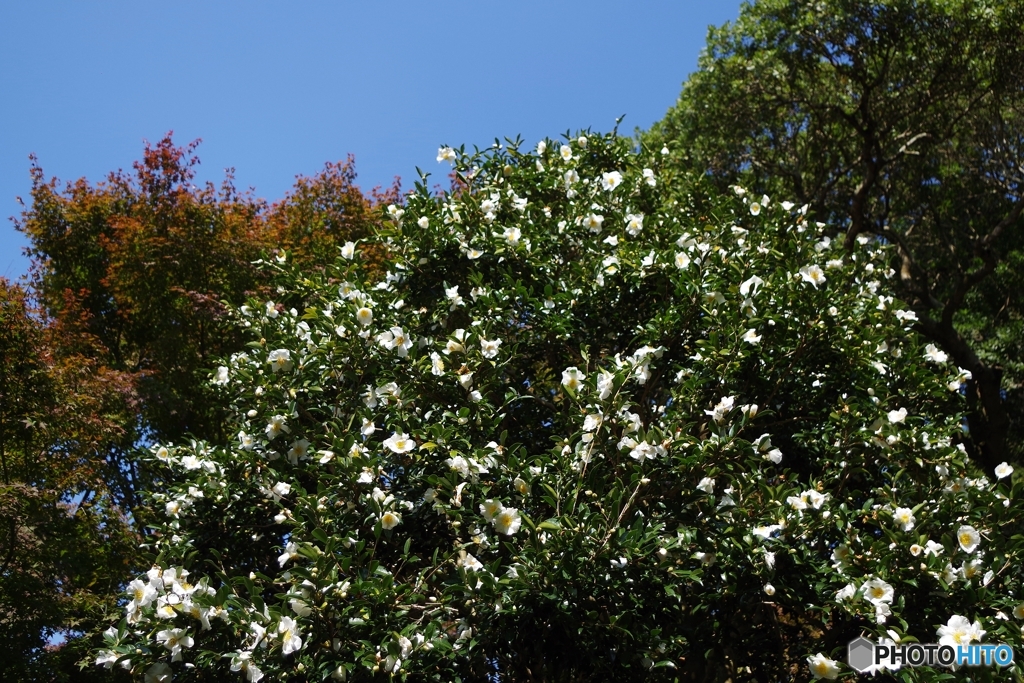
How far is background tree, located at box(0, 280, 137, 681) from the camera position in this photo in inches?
216

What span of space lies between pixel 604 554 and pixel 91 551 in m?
4.96

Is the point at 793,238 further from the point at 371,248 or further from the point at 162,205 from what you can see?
the point at 162,205

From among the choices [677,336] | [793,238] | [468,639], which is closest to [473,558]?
[468,639]

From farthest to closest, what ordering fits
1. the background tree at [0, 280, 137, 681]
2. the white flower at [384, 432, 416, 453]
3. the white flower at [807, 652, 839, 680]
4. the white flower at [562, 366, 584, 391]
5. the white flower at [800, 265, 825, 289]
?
the background tree at [0, 280, 137, 681] → the white flower at [800, 265, 825, 289] → the white flower at [562, 366, 584, 391] → the white flower at [384, 432, 416, 453] → the white flower at [807, 652, 839, 680]

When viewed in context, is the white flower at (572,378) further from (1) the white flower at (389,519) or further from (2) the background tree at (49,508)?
(2) the background tree at (49,508)

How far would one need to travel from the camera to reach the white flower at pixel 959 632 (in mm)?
2861

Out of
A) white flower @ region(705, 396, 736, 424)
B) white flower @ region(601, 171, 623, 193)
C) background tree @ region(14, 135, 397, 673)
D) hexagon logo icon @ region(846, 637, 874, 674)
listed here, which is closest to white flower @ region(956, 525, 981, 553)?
hexagon logo icon @ region(846, 637, 874, 674)

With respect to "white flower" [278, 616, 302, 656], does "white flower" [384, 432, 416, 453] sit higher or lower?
higher

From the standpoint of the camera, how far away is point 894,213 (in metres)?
9.72

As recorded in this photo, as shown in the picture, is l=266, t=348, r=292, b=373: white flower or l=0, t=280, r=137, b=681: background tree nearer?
l=266, t=348, r=292, b=373: white flower

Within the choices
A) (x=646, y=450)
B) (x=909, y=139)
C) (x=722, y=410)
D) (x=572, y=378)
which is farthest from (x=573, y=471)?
(x=909, y=139)

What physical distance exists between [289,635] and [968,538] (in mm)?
2547

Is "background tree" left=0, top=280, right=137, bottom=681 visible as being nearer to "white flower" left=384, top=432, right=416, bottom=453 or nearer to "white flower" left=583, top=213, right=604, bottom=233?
"white flower" left=384, top=432, right=416, bottom=453

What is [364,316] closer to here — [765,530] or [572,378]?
[572,378]
